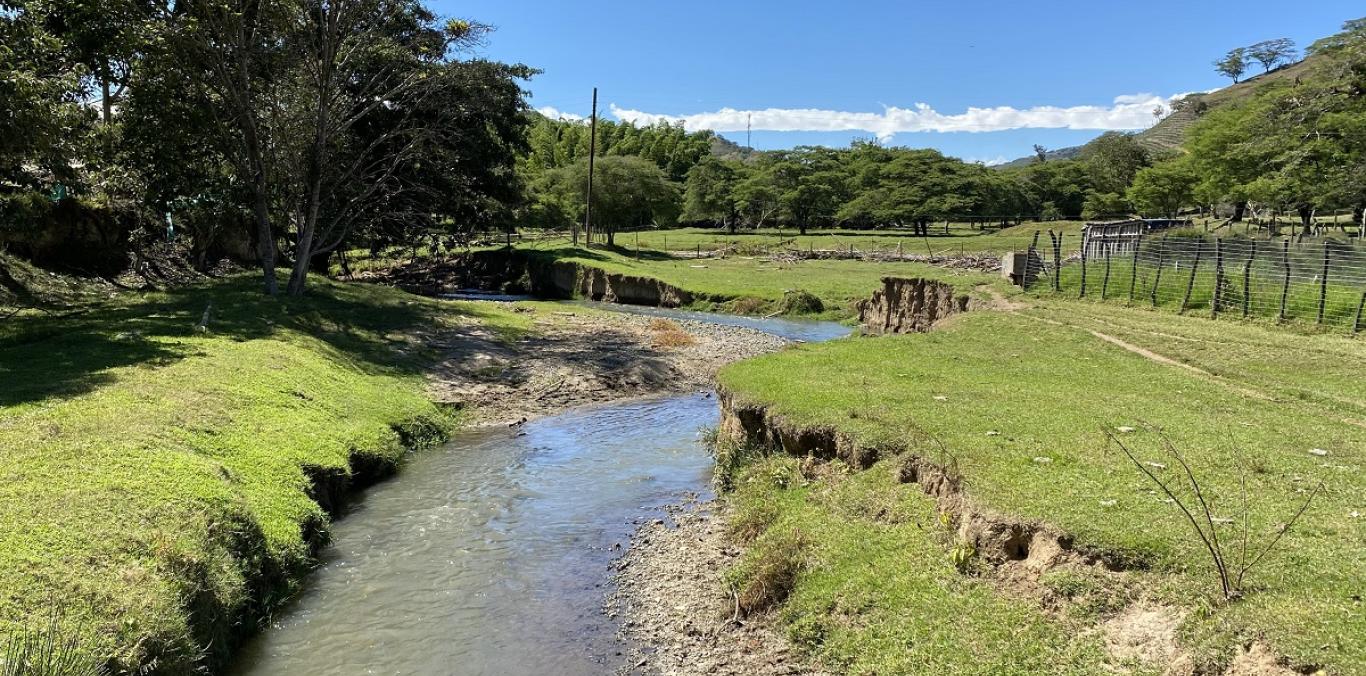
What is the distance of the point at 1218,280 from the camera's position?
21.4 metres

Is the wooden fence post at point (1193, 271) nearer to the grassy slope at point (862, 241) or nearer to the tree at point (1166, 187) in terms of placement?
the grassy slope at point (862, 241)

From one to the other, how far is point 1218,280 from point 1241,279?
564mm

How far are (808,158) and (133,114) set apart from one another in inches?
4091

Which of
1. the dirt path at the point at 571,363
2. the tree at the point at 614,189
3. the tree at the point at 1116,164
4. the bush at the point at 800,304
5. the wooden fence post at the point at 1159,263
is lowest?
the dirt path at the point at 571,363

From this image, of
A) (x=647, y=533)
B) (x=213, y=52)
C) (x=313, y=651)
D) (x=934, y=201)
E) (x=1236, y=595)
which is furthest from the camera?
(x=934, y=201)

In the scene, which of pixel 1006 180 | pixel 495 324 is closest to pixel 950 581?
pixel 495 324

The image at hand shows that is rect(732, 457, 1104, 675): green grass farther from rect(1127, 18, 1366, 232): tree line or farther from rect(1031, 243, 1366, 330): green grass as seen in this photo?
rect(1127, 18, 1366, 232): tree line

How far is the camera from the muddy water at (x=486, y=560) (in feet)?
27.0

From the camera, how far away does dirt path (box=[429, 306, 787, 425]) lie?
20.3 m

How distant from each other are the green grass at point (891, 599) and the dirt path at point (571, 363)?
35.0 feet

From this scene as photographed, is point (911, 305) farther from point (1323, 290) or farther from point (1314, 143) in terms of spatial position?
point (1314, 143)

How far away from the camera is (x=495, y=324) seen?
28.4m

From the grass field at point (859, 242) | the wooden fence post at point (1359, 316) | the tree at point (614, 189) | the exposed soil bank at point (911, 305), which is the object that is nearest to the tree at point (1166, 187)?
the grass field at point (859, 242)

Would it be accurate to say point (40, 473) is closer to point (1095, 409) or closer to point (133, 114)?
point (1095, 409)
